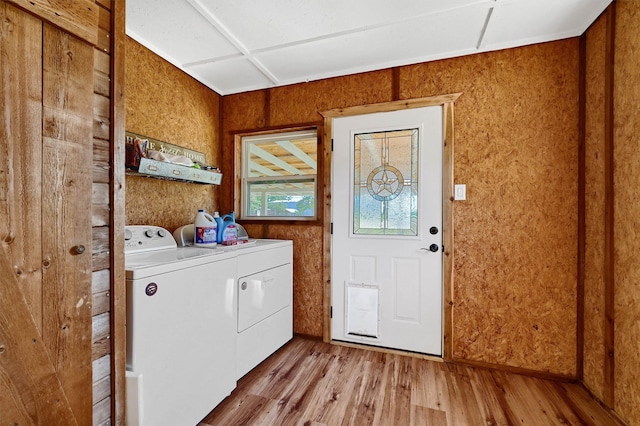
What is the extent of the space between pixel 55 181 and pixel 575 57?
9.72 feet

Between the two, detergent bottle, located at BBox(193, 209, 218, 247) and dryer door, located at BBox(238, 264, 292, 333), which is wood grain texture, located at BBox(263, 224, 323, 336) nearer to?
dryer door, located at BBox(238, 264, 292, 333)

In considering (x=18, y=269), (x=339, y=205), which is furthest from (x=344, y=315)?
(x=18, y=269)

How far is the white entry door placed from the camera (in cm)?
226

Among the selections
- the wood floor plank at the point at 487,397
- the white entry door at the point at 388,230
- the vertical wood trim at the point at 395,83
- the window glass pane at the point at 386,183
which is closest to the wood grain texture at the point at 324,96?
the vertical wood trim at the point at 395,83

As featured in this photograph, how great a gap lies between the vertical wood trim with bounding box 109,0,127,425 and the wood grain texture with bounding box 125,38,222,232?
3.38 feet

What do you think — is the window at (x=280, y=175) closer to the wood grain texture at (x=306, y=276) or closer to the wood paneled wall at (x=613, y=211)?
the wood grain texture at (x=306, y=276)

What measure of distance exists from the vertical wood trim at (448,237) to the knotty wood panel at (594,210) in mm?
813

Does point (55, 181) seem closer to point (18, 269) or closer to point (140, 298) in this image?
point (18, 269)

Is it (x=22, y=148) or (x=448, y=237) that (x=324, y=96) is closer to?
(x=448, y=237)

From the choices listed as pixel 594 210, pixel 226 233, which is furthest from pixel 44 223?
pixel 594 210

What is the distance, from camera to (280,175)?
2.81 m

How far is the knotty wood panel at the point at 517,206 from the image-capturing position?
6.50ft

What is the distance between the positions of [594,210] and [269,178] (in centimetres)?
249

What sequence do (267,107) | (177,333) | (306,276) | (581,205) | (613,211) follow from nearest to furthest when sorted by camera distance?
(177,333), (613,211), (581,205), (306,276), (267,107)
